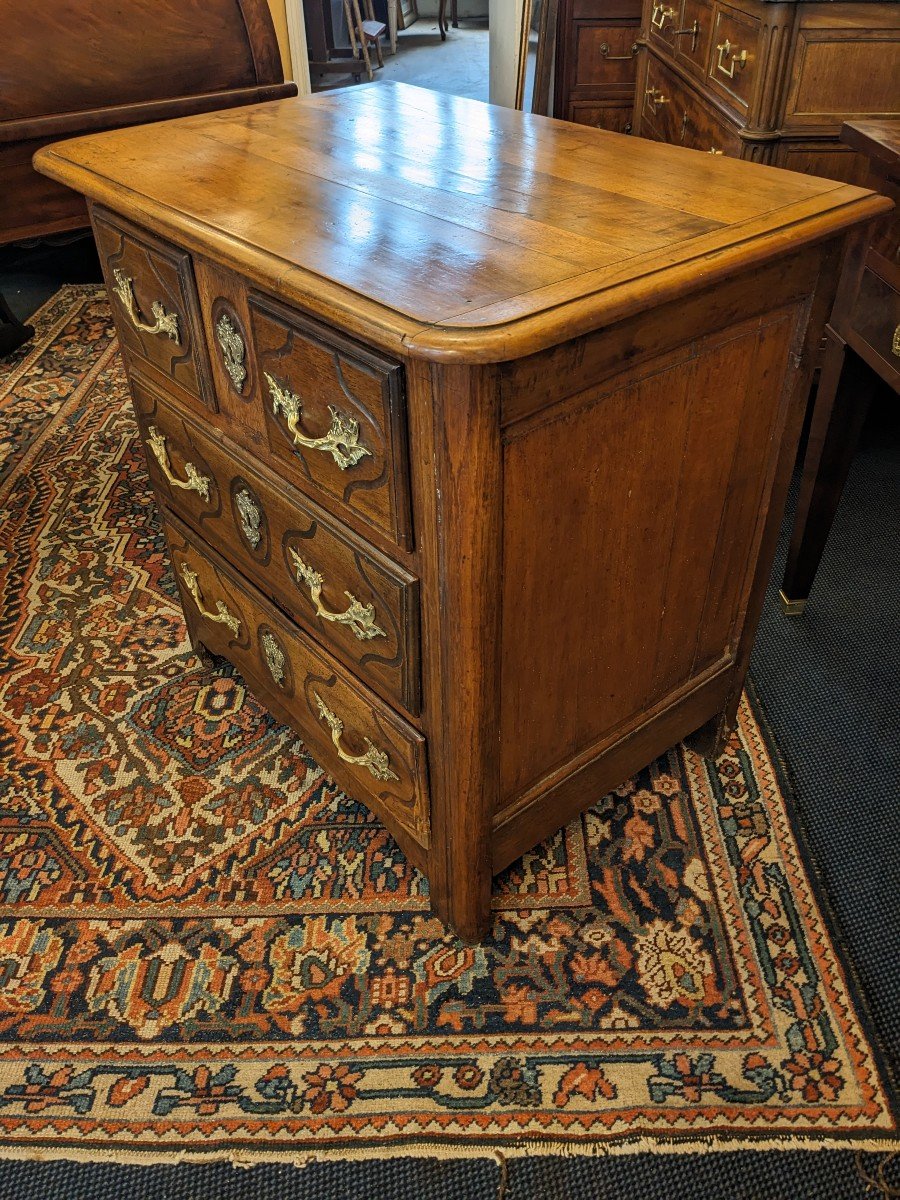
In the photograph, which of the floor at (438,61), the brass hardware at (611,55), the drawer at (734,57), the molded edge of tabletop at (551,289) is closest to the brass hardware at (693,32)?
the drawer at (734,57)

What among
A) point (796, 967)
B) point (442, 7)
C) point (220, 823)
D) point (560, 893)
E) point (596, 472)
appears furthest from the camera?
point (442, 7)

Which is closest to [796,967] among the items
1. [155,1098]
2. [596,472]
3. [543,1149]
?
[543,1149]

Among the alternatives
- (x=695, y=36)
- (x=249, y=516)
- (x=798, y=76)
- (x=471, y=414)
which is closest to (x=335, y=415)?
(x=471, y=414)

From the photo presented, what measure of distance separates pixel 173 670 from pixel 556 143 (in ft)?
4.35

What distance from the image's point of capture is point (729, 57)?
7.29 ft

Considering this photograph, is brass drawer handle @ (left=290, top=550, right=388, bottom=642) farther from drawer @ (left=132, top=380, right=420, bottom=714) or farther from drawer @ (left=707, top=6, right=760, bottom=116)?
drawer @ (left=707, top=6, right=760, bottom=116)

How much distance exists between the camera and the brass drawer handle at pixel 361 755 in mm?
1397

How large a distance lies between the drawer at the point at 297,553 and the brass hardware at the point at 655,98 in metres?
2.08

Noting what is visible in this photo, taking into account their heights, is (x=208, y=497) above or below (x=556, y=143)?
Answer: below

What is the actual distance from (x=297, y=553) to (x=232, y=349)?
301mm

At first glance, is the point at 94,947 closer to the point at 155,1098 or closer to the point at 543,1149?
the point at 155,1098

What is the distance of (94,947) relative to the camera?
153 cm

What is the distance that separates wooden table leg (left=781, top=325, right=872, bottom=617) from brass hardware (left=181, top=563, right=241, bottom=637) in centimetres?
118

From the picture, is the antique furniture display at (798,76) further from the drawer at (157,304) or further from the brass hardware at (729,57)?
the drawer at (157,304)
